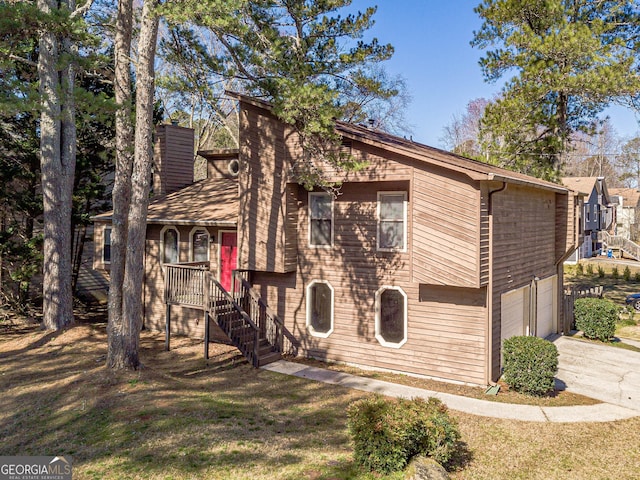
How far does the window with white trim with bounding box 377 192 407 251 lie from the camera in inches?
496

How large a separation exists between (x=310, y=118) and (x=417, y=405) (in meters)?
7.00

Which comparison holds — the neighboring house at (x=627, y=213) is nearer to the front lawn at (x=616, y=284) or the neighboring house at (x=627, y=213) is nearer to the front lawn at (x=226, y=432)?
the front lawn at (x=616, y=284)

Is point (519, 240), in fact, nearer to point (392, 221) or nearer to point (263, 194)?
point (392, 221)

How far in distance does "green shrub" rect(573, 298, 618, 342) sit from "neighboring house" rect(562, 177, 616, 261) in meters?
19.2

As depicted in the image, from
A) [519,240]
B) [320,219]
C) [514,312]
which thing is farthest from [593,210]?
[320,219]

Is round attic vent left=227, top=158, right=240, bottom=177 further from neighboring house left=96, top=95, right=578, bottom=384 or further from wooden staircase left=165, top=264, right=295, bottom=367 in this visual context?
wooden staircase left=165, top=264, right=295, bottom=367

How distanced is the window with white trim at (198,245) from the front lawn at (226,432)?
4.83 metres

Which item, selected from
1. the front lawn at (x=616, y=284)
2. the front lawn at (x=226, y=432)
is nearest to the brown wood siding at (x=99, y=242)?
the front lawn at (x=226, y=432)

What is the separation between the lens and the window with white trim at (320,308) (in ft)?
44.8

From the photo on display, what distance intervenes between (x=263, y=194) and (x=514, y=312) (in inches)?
308

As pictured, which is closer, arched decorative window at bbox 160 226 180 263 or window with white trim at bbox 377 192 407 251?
window with white trim at bbox 377 192 407 251

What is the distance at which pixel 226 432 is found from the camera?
327 inches

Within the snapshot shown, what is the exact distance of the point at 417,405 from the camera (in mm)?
7293

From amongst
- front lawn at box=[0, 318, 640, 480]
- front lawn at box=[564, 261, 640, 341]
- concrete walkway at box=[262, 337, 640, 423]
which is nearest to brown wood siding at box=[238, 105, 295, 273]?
concrete walkway at box=[262, 337, 640, 423]
